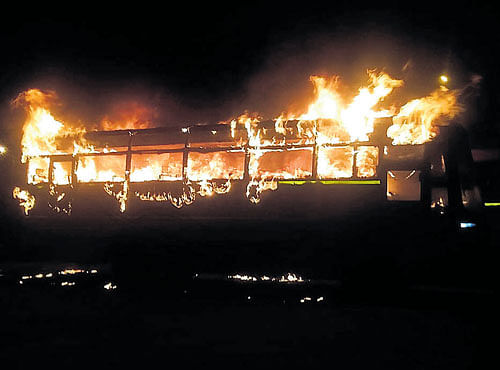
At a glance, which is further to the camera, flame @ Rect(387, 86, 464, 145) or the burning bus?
flame @ Rect(387, 86, 464, 145)

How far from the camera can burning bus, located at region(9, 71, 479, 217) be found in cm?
636

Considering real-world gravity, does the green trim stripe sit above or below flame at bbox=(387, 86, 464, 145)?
below

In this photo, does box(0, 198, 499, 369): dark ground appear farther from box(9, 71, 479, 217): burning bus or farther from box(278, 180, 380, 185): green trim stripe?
box(278, 180, 380, 185): green trim stripe

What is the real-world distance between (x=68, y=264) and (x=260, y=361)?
262 inches

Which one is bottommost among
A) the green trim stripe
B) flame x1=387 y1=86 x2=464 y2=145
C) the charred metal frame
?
the green trim stripe

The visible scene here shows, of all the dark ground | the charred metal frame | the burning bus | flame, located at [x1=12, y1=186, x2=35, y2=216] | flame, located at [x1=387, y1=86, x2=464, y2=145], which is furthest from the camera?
flame, located at [x1=12, y1=186, x2=35, y2=216]

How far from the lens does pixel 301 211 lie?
668 cm

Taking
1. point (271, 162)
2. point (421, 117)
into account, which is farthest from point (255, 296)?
point (421, 117)

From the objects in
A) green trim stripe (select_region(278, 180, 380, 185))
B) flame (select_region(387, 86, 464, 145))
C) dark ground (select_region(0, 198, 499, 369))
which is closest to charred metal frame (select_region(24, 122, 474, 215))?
green trim stripe (select_region(278, 180, 380, 185))

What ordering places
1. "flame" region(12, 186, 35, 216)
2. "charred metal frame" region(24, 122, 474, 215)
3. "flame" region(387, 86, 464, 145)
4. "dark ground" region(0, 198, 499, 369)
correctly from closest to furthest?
1. "dark ground" region(0, 198, 499, 369)
2. "charred metal frame" region(24, 122, 474, 215)
3. "flame" region(387, 86, 464, 145)
4. "flame" region(12, 186, 35, 216)

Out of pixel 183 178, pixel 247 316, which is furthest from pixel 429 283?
pixel 183 178

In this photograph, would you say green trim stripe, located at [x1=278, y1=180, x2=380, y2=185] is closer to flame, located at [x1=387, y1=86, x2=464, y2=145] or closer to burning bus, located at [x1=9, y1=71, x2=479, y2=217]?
burning bus, located at [x1=9, y1=71, x2=479, y2=217]

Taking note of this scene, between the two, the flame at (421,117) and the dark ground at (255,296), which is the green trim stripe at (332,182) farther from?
the flame at (421,117)

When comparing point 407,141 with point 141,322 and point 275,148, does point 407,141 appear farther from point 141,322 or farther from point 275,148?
point 141,322
